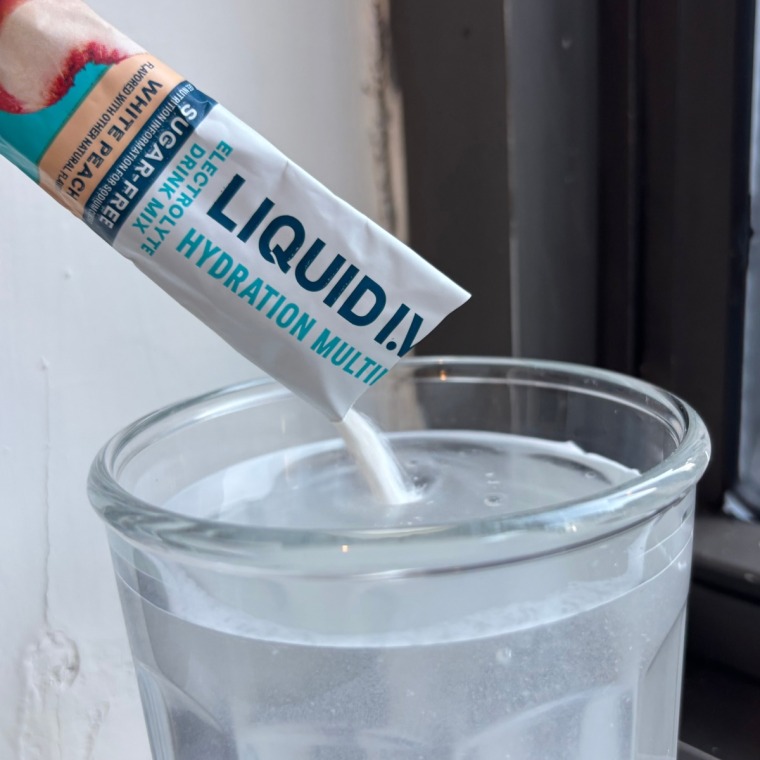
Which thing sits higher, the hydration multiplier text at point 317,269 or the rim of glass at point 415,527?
the hydration multiplier text at point 317,269

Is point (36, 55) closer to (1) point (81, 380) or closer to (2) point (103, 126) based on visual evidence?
(2) point (103, 126)

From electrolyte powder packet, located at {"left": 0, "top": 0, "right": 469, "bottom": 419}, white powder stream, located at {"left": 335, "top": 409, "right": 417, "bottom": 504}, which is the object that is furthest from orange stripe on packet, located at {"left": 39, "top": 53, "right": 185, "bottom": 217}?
white powder stream, located at {"left": 335, "top": 409, "right": 417, "bottom": 504}

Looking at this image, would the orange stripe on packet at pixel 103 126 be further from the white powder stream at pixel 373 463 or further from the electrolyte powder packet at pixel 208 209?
the white powder stream at pixel 373 463

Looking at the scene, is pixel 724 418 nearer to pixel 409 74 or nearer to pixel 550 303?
pixel 550 303

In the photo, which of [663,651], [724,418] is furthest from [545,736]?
[724,418]

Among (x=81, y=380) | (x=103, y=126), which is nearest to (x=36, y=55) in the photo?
(x=103, y=126)

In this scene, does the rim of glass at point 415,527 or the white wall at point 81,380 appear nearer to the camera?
the rim of glass at point 415,527

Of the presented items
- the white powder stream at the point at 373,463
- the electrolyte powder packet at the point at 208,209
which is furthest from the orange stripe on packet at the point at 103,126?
the white powder stream at the point at 373,463

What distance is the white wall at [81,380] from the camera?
0.30 m

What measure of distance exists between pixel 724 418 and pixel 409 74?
0.20m

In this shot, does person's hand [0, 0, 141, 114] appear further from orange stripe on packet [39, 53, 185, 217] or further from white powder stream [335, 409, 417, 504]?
white powder stream [335, 409, 417, 504]

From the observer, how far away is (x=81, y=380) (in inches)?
12.4

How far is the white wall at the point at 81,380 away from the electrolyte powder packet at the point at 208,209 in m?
0.08

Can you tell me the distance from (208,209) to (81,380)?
0.39 feet
